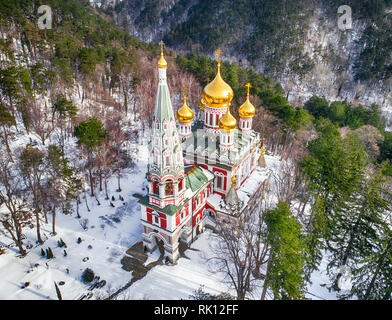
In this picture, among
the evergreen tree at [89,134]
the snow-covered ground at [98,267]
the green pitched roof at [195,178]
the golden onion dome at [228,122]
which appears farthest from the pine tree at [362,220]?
the evergreen tree at [89,134]

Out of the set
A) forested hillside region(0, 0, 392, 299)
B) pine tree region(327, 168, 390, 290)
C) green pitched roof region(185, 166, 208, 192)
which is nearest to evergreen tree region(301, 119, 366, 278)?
forested hillside region(0, 0, 392, 299)

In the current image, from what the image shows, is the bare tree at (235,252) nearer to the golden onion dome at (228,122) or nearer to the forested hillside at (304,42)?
the golden onion dome at (228,122)

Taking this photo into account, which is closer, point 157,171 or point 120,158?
point 157,171

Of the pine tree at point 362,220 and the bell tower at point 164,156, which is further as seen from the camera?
the bell tower at point 164,156

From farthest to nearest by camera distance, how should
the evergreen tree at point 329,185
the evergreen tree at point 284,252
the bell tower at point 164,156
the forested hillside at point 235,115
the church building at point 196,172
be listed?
the church building at point 196,172, the evergreen tree at point 329,185, the forested hillside at point 235,115, the bell tower at point 164,156, the evergreen tree at point 284,252

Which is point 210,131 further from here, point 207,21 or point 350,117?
point 207,21
